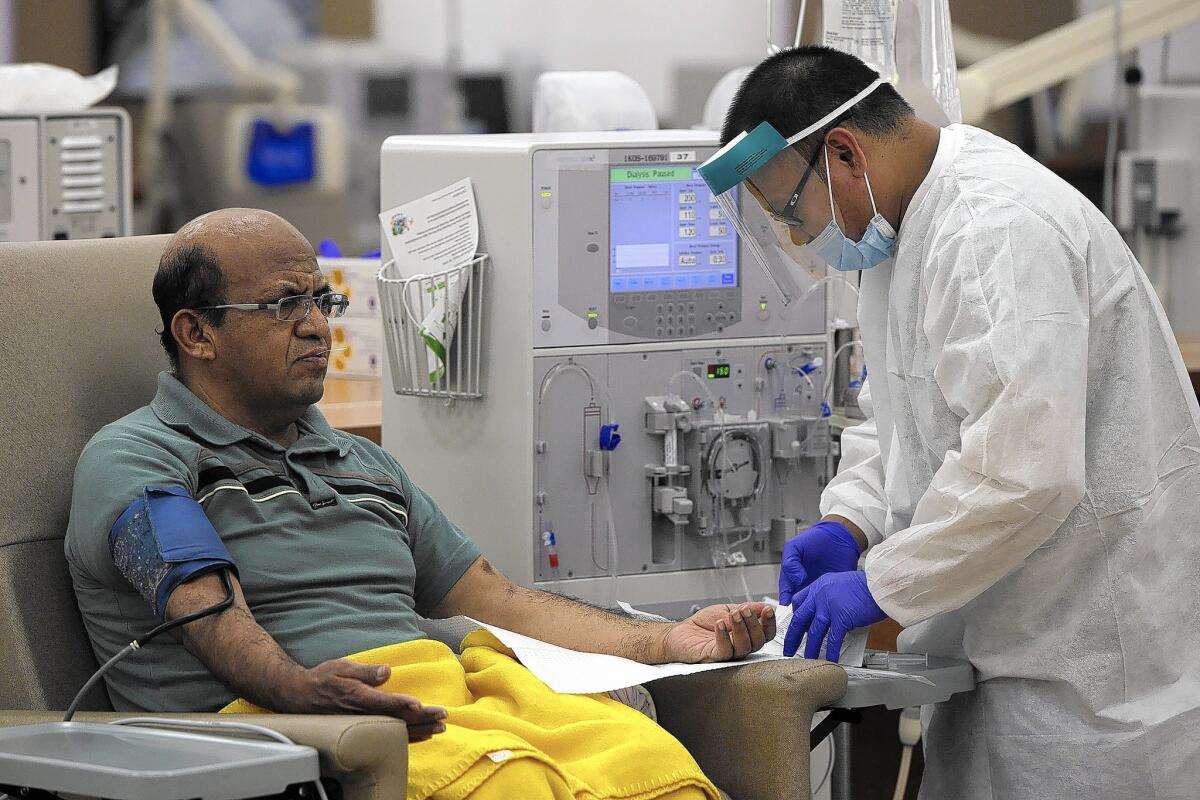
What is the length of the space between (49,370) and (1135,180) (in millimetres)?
3197

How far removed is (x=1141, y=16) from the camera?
3990 millimetres

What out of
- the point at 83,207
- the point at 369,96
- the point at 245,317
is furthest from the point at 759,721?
the point at 369,96

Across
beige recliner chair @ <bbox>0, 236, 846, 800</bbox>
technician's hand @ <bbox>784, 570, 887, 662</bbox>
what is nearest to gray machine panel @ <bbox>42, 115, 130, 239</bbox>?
beige recliner chair @ <bbox>0, 236, 846, 800</bbox>

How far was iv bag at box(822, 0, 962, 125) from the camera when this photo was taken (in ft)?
8.10

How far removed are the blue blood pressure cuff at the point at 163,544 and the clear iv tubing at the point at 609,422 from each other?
2.13 feet

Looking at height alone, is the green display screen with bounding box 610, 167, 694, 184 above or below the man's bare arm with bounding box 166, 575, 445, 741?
above

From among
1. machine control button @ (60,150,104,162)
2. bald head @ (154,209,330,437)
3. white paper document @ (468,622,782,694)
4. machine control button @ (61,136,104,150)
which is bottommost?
white paper document @ (468,622,782,694)

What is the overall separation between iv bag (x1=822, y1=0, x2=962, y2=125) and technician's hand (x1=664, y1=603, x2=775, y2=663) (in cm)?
94

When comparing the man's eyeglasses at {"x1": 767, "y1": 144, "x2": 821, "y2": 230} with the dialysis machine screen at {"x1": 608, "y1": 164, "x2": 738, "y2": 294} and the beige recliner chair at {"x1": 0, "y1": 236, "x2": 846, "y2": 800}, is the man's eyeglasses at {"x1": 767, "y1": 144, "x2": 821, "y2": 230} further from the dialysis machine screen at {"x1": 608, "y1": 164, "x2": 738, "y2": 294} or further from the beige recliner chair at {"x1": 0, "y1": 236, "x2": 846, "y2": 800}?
the beige recliner chair at {"x1": 0, "y1": 236, "x2": 846, "y2": 800}

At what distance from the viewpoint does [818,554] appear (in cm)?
212

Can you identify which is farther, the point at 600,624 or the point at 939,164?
the point at 600,624

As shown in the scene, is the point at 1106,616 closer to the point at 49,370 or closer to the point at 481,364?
the point at 481,364

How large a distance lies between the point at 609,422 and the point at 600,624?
0.40m

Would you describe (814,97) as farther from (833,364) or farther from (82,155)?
(82,155)
